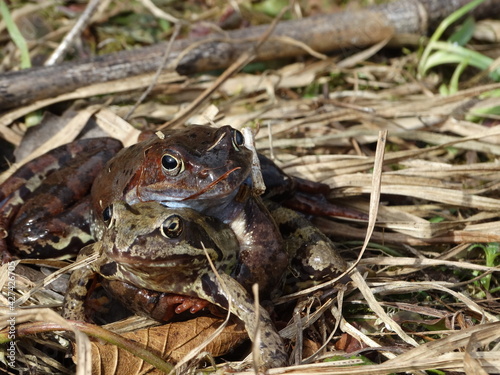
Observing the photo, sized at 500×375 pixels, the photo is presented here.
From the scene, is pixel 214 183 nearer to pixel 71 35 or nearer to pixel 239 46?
pixel 239 46

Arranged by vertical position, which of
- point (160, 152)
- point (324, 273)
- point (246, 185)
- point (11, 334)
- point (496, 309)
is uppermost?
point (160, 152)

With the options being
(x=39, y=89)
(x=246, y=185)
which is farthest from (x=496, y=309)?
(x=39, y=89)

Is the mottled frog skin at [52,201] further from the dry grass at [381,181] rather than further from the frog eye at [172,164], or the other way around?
the frog eye at [172,164]

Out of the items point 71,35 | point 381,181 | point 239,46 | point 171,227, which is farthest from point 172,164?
point 71,35

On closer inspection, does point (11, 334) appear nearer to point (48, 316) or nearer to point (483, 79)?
point (48, 316)

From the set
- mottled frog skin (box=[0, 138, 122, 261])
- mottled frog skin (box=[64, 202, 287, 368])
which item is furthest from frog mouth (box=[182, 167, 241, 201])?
mottled frog skin (box=[0, 138, 122, 261])

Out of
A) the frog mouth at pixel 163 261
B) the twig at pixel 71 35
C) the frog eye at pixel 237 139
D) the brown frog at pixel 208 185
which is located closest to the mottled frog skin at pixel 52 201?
the brown frog at pixel 208 185

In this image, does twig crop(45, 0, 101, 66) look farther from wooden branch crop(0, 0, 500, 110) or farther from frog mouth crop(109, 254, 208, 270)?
frog mouth crop(109, 254, 208, 270)
